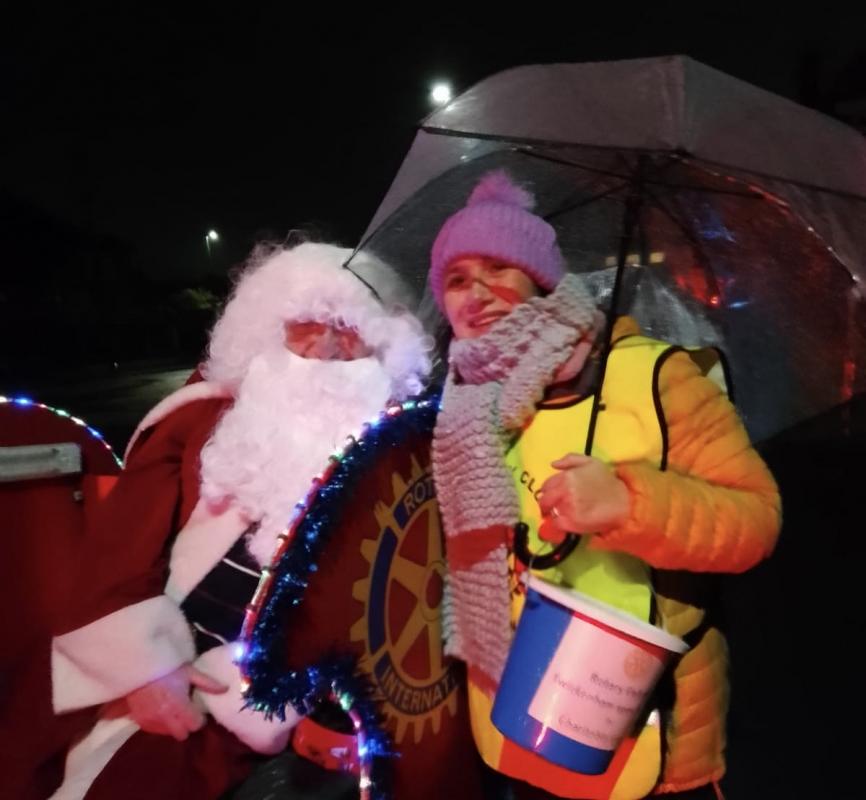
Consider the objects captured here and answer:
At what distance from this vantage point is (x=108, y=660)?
2.11 meters

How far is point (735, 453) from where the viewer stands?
183 centimetres

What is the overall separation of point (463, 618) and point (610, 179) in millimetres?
1309

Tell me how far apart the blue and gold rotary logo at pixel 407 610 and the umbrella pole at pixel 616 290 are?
475mm

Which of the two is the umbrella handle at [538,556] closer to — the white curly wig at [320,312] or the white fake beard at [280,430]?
the white fake beard at [280,430]

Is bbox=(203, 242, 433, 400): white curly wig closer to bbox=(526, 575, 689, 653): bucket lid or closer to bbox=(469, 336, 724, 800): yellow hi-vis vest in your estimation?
bbox=(469, 336, 724, 800): yellow hi-vis vest

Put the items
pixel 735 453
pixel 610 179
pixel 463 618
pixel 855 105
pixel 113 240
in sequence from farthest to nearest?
pixel 113 240 → pixel 855 105 → pixel 610 179 → pixel 463 618 → pixel 735 453

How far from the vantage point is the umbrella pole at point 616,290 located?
186cm

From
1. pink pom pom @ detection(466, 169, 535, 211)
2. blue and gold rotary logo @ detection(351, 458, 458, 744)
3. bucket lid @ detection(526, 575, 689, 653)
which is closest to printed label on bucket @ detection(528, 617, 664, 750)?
bucket lid @ detection(526, 575, 689, 653)

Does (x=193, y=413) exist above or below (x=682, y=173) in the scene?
below

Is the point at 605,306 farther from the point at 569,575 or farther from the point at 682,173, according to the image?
the point at 569,575

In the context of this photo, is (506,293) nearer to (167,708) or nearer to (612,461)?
(612,461)

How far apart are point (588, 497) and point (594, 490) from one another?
0.8 inches

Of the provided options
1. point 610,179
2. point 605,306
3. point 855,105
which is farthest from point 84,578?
point 855,105

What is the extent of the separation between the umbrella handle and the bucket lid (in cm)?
16
